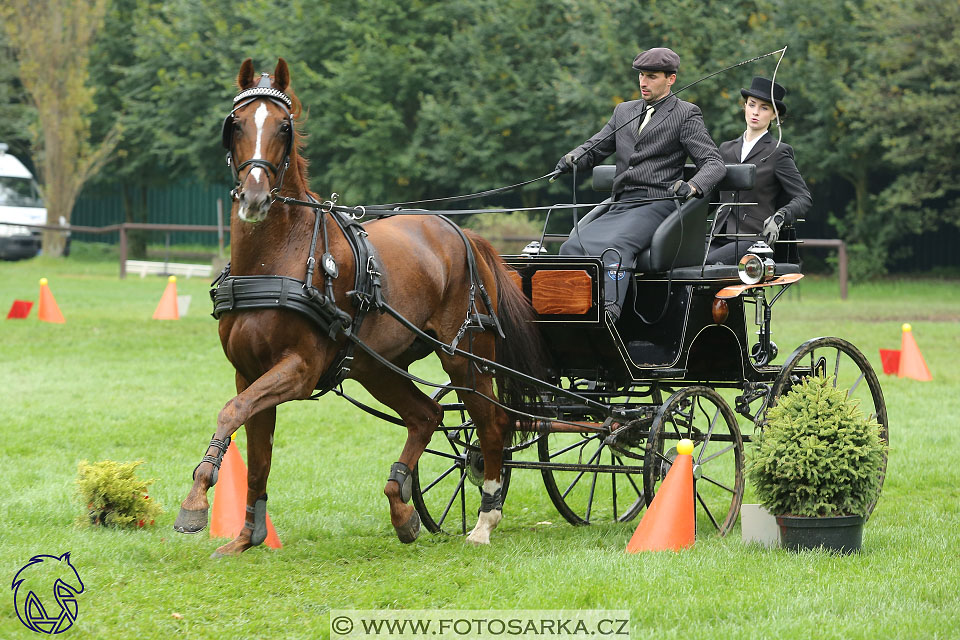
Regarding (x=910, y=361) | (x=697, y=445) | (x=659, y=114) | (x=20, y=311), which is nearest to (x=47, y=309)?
(x=20, y=311)

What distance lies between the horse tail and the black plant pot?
158 cm

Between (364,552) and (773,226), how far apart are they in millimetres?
3139

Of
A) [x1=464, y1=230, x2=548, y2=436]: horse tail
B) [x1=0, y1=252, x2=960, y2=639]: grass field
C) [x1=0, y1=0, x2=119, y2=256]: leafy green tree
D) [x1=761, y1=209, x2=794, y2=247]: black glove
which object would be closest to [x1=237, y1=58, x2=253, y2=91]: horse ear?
[x1=464, y1=230, x2=548, y2=436]: horse tail

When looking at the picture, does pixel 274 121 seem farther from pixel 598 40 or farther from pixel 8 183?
pixel 8 183

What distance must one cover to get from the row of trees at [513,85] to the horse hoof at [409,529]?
20.9m

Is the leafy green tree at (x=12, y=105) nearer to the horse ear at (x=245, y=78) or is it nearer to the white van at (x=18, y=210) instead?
the white van at (x=18, y=210)

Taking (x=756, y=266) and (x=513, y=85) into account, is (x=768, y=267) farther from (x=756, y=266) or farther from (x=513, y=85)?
(x=513, y=85)

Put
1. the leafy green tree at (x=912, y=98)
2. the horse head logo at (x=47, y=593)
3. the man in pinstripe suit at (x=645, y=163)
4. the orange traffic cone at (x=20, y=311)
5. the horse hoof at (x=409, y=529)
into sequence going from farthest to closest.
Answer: the leafy green tree at (x=912, y=98), the orange traffic cone at (x=20, y=311), the man in pinstripe suit at (x=645, y=163), the horse hoof at (x=409, y=529), the horse head logo at (x=47, y=593)

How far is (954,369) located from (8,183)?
83.3ft

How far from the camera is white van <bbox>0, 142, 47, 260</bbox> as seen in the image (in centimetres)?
3088

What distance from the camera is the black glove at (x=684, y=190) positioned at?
677 centimetres

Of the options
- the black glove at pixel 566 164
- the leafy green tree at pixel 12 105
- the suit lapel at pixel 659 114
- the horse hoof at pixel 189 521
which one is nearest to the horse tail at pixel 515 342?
the black glove at pixel 566 164

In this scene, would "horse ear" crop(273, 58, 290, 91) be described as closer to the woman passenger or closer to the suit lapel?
the suit lapel

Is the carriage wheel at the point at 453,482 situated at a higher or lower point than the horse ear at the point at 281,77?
lower
